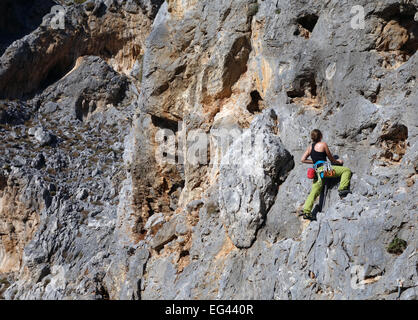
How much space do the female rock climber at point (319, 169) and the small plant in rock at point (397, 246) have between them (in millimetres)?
1707

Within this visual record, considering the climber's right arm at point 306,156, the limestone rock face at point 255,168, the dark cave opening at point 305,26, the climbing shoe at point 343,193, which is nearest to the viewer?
the limestone rock face at point 255,168

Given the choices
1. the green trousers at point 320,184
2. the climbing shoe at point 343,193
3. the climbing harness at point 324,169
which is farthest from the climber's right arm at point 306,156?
the climbing shoe at point 343,193

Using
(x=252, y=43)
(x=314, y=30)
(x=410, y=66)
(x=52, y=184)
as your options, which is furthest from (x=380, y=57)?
(x=52, y=184)

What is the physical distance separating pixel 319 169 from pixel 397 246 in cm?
248

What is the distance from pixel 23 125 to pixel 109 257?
15572mm

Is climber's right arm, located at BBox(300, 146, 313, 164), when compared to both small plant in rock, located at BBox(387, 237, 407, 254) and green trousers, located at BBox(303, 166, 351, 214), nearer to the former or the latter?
green trousers, located at BBox(303, 166, 351, 214)

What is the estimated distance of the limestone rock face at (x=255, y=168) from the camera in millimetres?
11227

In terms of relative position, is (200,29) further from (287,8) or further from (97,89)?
(97,89)

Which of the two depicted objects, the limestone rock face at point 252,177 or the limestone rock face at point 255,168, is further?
the limestone rock face at point 252,177

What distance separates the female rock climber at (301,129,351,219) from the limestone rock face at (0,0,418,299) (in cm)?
25

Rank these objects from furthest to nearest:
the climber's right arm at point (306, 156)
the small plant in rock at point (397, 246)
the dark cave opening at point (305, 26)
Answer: the dark cave opening at point (305, 26) → the climber's right arm at point (306, 156) → the small plant in rock at point (397, 246)

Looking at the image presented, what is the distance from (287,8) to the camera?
15.2m

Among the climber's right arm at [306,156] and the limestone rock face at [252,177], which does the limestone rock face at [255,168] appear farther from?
the climber's right arm at [306,156]

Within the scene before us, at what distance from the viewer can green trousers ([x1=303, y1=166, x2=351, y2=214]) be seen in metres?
11.8
